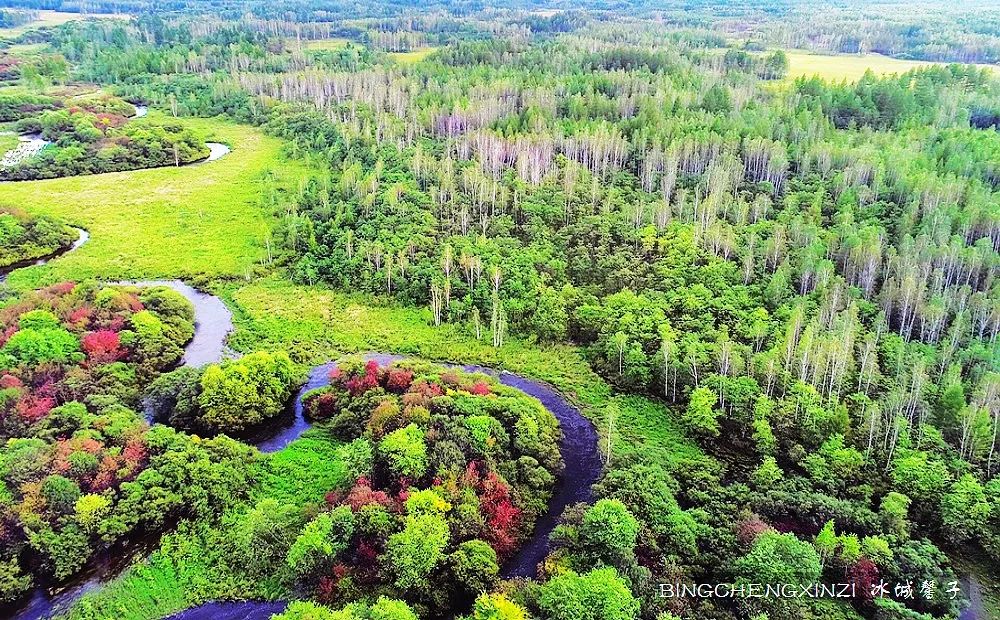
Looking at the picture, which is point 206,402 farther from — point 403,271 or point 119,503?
point 403,271

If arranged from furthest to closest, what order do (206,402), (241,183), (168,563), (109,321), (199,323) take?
(241,183), (199,323), (109,321), (206,402), (168,563)

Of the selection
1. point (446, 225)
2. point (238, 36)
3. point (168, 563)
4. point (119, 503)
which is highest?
point (238, 36)

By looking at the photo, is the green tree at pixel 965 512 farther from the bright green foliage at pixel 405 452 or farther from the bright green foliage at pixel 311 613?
the bright green foliage at pixel 311 613

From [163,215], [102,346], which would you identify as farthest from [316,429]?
[163,215]

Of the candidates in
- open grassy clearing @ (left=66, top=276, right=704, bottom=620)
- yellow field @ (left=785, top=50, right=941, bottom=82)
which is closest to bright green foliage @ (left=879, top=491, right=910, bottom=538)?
open grassy clearing @ (left=66, top=276, right=704, bottom=620)

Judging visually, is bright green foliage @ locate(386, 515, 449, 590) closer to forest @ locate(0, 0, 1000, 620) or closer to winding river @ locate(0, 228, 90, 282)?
forest @ locate(0, 0, 1000, 620)

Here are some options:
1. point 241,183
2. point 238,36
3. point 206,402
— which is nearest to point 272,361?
point 206,402

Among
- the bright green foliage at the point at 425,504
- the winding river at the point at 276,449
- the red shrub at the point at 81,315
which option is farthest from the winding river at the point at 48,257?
the bright green foliage at the point at 425,504
